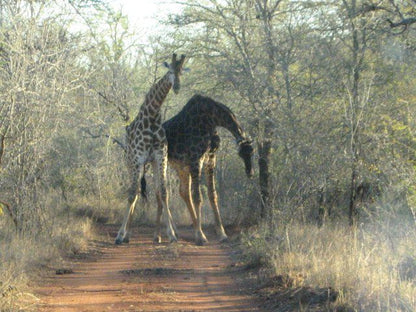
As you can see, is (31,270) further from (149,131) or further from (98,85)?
(98,85)

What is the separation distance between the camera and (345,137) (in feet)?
33.3

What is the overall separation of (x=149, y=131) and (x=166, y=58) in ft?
9.97

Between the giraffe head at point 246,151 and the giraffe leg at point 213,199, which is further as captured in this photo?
the giraffe leg at point 213,199

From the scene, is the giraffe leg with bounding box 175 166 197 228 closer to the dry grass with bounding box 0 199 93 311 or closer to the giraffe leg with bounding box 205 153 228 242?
the giraffe leg with bounding box 205 153 228 242

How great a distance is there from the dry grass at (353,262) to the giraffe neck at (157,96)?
3534 millimetres

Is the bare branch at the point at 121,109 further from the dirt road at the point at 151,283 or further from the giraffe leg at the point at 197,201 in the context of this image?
the dirt road at the point at 151,283

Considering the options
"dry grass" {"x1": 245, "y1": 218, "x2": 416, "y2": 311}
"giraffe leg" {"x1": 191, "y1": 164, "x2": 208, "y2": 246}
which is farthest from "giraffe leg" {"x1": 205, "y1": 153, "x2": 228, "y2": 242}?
"dry grass" {"x1": 245, "y1": 218, "x2": 416, "y2": 311}

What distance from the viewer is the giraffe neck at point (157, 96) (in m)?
11.3

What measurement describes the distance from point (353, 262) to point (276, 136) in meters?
4.81

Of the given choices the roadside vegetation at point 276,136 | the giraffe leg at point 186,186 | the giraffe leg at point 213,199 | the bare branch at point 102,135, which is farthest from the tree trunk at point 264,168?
the bare branch at point 102,135

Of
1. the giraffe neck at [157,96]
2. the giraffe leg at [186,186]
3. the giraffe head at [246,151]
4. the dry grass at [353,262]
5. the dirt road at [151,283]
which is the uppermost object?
the giraffe neck at [157,96]

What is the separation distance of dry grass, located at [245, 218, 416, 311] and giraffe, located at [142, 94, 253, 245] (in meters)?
2.64

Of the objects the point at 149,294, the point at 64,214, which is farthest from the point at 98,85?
the point at 149,294

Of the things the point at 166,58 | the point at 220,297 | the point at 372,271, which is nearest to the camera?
the point at 372,271
